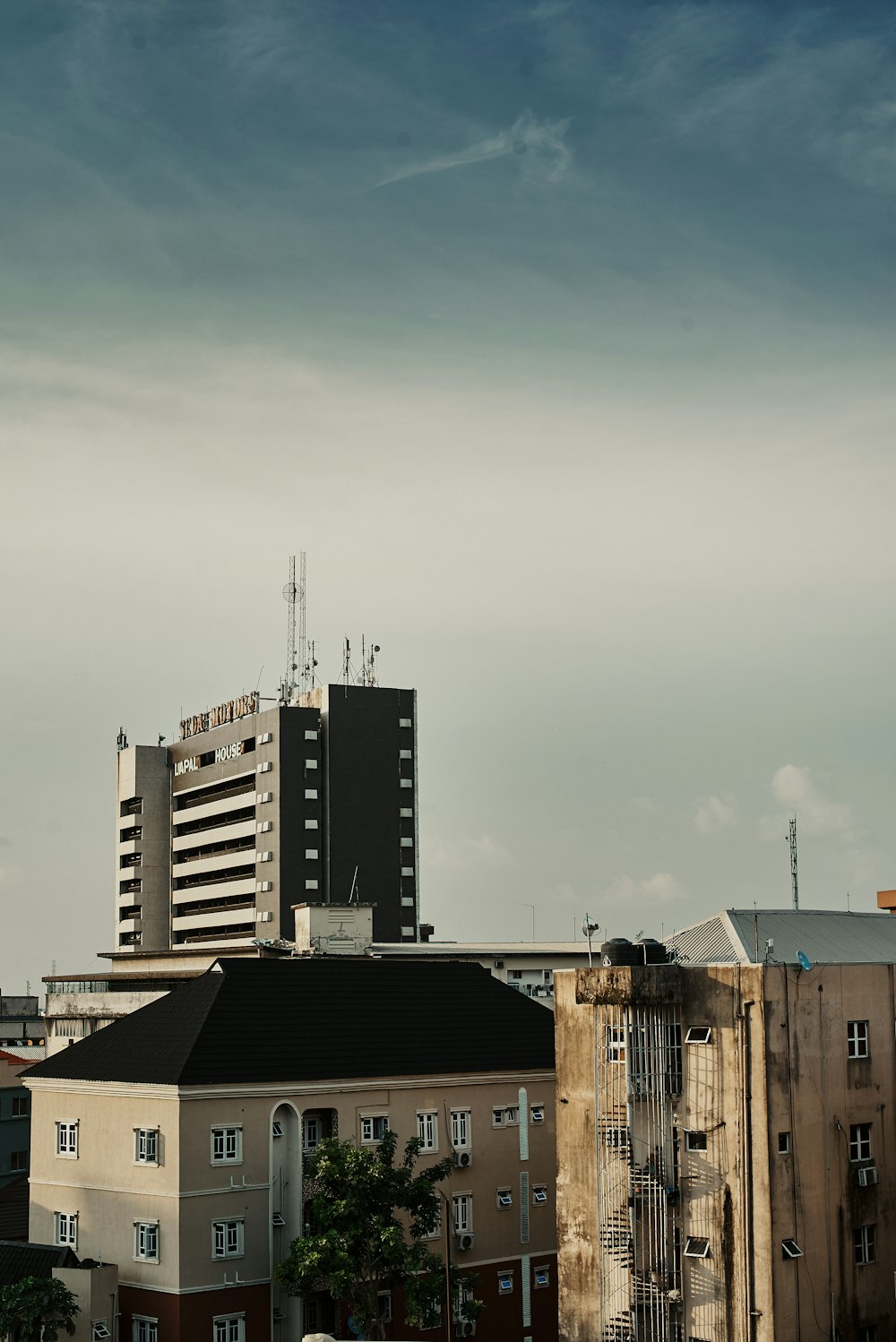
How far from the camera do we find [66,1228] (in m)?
67.3

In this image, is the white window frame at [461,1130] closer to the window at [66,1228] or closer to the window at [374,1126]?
the window at [374,1126]

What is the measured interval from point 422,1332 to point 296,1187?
8271 mm

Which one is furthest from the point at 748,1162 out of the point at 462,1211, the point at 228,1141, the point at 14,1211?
the point at 14,1211

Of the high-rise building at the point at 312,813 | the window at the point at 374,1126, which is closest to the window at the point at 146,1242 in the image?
the window at the point at 374,1126

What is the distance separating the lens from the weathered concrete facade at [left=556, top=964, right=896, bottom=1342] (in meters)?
51.8

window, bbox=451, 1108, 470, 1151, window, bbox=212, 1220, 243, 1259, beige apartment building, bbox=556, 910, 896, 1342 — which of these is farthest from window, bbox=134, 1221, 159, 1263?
beige apartment building, bbox=556, 910, 896, 1342

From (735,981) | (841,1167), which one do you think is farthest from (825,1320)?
(735,981)

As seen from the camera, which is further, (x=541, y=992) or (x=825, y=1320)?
(x=541, y=992)

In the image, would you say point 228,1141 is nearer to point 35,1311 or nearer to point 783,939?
point 35,1311

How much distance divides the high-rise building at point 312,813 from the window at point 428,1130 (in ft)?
238

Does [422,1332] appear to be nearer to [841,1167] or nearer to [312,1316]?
[312,1316]

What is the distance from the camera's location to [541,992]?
4796 inches

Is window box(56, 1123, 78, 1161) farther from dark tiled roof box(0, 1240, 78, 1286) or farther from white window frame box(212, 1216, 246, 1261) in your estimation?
white window frame box(212, 1216, 246, 1261)

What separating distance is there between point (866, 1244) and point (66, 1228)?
34440mm
